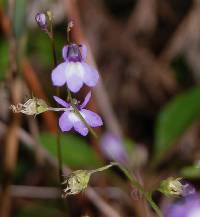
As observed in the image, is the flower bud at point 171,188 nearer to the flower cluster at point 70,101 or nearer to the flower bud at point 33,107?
the flower cluster at point 70,101

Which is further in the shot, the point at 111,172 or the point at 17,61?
the point at 111,172

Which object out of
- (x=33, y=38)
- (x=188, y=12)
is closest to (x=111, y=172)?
(x=33, y=38)

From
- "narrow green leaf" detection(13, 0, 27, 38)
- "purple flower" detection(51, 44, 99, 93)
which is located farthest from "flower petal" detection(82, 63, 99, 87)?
"narrow green leaf" detection(13, 0, 27, 38)

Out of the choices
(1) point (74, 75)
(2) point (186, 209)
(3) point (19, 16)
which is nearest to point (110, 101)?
(3) point (19, 16)

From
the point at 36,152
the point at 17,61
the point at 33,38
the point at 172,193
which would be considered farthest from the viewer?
the point at 33,38

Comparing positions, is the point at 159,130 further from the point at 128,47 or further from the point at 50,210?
the point at 128,47

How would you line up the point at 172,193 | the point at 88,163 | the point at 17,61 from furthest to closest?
the point at 88,163 → the point at 17,61 → the point at 172,193

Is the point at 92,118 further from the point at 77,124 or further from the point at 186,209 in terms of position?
the point at 186,209
